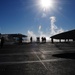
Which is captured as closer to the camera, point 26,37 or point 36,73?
point 36,73

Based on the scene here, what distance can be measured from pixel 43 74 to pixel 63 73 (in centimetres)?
107

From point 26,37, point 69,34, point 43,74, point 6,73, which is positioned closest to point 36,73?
point 43,74

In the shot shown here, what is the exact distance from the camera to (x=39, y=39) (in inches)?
2361

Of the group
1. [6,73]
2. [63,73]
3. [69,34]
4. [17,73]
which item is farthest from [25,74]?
[69,34]

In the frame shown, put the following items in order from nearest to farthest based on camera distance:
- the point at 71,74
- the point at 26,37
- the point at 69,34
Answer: the point at 71,74
the point at 69,34
the point at 26,37

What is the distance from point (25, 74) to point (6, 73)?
104 centimetres

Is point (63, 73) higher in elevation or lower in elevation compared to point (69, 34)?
lower

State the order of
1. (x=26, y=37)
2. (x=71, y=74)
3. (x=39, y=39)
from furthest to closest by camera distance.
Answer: (x=26, y=37)
(x=39, y=39)
(x=71, y=74)

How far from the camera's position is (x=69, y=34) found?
20.6 metres

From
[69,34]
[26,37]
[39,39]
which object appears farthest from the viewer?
[26,37]

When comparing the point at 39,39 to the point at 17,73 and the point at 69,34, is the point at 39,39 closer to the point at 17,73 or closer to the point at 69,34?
the point at 69,34

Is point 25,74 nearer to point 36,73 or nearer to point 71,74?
point 36,73

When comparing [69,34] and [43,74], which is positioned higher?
[69,34]

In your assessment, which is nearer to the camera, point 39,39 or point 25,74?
point 25,74
